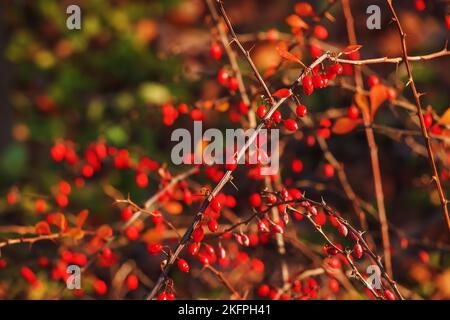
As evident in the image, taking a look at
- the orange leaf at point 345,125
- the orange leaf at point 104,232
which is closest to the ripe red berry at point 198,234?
the orange leaf at point 104,232

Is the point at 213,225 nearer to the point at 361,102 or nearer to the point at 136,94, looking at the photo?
the point at 361,102

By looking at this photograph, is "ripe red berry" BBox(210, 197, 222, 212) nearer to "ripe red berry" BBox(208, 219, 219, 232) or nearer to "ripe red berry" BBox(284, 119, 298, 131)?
"ripe red berry" BBox(208, 219, 219, 232)

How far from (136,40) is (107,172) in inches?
44.2

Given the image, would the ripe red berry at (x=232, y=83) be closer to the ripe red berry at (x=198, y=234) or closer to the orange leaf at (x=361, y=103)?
the orange leaf at (x=361, y=103)

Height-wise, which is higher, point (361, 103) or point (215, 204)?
point (361, 103)

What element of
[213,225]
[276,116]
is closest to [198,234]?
[213,225]

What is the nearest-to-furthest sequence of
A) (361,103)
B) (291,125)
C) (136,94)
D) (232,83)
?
1. (291,125)
2. (361,103)
3. (232,83)
4. (136,94)

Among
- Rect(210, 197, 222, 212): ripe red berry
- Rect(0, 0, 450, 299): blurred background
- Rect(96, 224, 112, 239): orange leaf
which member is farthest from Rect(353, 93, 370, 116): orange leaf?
Rect(0, 0, 450, 299): blurred background

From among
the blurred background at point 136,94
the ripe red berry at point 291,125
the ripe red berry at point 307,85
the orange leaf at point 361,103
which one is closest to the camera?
the ripe red berry at point 307,85

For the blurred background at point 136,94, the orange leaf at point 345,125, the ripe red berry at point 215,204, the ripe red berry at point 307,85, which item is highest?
the blurred background at point 136,94

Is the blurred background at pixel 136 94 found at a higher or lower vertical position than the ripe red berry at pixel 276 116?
higher

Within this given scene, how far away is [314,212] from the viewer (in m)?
1.65

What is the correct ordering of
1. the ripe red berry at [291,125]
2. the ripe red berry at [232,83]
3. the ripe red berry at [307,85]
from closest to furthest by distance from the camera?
the ripe red berry at [307,85], the ripe red berry at [291,125], the ripe red berry at [232,83]
